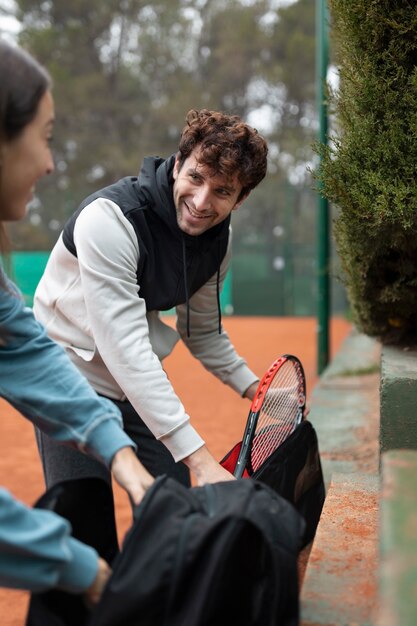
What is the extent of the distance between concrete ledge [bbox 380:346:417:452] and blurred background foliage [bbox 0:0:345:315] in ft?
66.5

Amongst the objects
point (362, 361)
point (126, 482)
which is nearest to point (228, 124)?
point (126, 482)

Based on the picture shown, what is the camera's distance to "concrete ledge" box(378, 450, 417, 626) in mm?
1246

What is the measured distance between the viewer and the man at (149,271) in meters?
2.26

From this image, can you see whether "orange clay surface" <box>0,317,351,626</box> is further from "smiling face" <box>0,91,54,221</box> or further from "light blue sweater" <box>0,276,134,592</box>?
"smiling face" <box>0,91,54,221</box>

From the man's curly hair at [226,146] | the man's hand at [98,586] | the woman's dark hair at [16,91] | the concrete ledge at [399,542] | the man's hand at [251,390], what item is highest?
the woman's dark hair at [16,91]

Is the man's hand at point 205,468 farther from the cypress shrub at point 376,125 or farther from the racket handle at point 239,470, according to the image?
the cypress shrub at point 376,125

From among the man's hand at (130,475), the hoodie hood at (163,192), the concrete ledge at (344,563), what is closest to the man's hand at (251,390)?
the concrete ledge at (344,563)

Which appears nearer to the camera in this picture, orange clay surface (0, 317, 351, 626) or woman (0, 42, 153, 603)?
woman (0, 42, 153, 603)

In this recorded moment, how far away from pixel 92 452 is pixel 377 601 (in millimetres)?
784

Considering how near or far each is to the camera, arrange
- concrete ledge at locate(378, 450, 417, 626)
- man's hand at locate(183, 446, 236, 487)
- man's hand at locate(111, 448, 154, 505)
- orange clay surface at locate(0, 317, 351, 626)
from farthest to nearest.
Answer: orange clay surface at locate(0, 317, 351, 626)
man's hand at locate(183, 446, 236, 487)
man's hand at locate(111, 448, 154, 505)
concrete ledge at locate(378, 450, 417, 626)

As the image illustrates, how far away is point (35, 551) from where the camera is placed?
1361 mm

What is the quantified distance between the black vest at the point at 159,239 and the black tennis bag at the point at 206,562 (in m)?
1.07

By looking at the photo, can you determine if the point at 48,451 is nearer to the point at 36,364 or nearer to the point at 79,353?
the point at 79,353

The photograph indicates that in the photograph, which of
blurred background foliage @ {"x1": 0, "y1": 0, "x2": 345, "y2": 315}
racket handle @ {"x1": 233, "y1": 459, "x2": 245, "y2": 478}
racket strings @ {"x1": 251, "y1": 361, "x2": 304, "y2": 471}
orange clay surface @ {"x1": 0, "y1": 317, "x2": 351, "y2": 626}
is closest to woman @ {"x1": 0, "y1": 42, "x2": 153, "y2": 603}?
racket handle @ {"x1": 233, "y1": 459, "x2": 245, "y2": 478}
